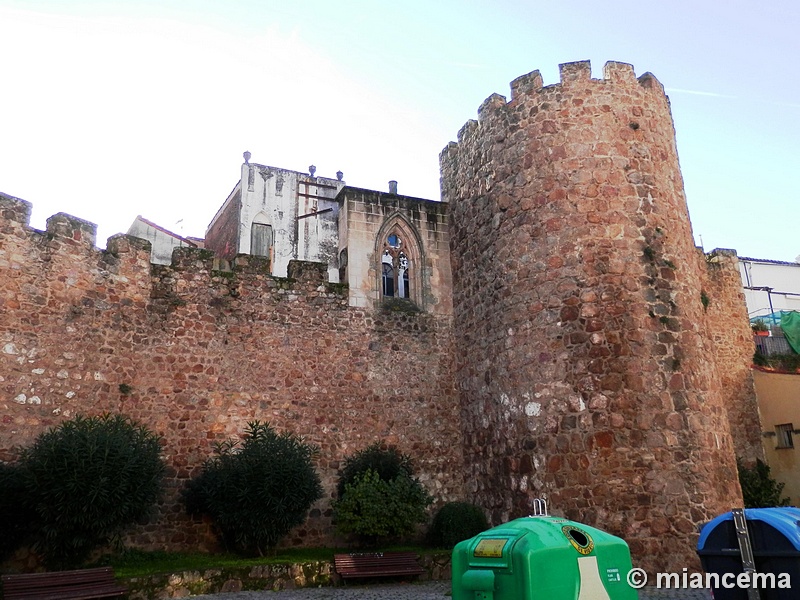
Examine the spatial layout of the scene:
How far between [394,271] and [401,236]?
33.2 inches

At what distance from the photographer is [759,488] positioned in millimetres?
14773

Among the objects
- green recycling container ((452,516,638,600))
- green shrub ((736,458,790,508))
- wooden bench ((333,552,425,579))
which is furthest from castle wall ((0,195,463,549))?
green recycling container ((452,516,638,600))

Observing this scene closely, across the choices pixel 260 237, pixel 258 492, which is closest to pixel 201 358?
pixel 258 492

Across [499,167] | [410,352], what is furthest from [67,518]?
[499,167]

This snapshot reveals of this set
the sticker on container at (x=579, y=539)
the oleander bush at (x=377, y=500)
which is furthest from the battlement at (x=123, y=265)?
the sticker on container at (x=579, y=539)

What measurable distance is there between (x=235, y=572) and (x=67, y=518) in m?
2.41

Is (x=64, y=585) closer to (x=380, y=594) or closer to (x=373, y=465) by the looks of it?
(x=380, y=594)

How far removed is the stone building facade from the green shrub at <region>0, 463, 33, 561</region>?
870 millimetres

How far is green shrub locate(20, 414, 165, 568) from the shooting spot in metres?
9.58

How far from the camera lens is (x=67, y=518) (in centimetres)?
955

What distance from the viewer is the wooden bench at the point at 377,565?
10586 millimetres

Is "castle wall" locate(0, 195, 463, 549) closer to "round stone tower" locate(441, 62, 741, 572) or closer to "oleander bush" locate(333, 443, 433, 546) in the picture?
"oleander bush" locate(333, 443, 433, 546)

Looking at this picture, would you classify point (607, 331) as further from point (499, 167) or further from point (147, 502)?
point (147, 502)

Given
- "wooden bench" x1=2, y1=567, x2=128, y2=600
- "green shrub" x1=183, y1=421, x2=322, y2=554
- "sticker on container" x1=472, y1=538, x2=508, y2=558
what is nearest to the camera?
"sticker on container" x1=472, y1=538, x2=508, y2=558
